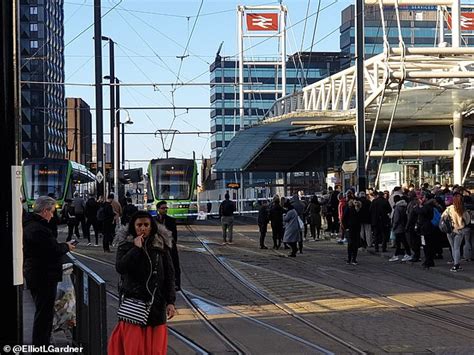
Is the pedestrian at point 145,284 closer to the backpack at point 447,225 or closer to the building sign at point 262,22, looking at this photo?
the backpack at point 447,225

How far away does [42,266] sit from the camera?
7676 millimetres

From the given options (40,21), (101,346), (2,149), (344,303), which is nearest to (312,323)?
(344,303)

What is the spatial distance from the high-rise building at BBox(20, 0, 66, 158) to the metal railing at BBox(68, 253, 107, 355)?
8092 cm

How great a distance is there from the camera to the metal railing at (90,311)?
660 cm

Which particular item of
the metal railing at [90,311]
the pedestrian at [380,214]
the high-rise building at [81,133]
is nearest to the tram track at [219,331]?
the metal railing at [90,311]

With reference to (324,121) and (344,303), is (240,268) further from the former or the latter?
(324,121)

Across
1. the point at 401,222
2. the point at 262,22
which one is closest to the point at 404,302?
the point at 401,222

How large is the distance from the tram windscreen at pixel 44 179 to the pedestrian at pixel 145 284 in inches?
1254

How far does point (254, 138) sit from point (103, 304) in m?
39.4

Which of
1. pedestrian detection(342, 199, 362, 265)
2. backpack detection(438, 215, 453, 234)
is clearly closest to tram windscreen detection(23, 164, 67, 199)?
pedestrian detection(342, 199, 362, 265)

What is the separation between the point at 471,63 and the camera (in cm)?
2709

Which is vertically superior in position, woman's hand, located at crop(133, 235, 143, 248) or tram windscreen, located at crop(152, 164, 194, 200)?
tram windscreen, located at crop(152, 164, 194, 200)

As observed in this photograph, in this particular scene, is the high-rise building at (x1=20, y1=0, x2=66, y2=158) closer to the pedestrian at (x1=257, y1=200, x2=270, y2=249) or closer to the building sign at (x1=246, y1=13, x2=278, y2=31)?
the building sign at (x1=246, y1=13, x2=278, y2=31)

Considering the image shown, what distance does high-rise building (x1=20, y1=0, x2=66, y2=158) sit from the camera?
9381 centimetres
